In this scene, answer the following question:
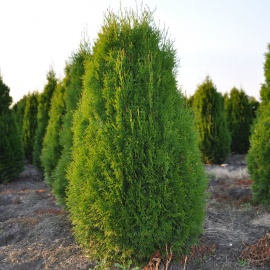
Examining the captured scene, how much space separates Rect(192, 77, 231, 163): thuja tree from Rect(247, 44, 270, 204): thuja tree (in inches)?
247

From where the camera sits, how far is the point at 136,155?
450 cm

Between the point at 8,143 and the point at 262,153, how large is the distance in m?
7.49

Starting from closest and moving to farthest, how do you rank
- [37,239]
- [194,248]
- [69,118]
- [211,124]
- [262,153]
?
1. [194,248]
2. [37,239]
3. [69,118]
4. [262,153]
5. [211,124]

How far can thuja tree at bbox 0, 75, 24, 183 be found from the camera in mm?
Answer: 12094

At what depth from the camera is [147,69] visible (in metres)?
4.58

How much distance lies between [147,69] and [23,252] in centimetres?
291

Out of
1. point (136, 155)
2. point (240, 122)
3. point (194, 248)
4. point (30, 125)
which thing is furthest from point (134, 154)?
point (240, 122)

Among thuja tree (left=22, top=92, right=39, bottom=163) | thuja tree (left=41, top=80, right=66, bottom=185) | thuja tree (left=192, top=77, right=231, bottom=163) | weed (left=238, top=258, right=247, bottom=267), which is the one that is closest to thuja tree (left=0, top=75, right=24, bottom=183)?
thuja tree (left=41, top=80, right=66, bottom=185)

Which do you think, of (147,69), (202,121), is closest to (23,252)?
(147,69)

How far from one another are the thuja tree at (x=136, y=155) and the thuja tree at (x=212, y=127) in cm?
982

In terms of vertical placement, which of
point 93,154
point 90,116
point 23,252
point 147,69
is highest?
point 147,69

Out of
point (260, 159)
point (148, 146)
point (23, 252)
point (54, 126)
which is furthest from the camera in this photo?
point (54, 126)

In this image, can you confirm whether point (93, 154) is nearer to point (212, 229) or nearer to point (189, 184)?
point (189, 184)

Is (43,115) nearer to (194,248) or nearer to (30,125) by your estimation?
(30,125)
